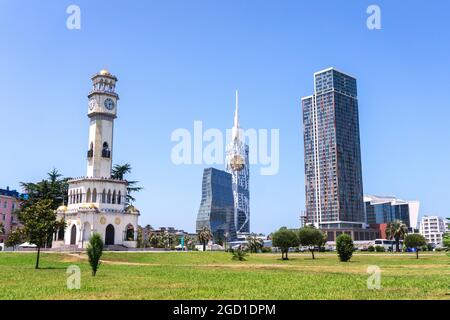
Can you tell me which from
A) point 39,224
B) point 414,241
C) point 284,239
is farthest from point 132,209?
point 414,241

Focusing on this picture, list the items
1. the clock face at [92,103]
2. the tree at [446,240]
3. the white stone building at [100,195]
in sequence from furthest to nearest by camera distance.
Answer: the clock face at [92,103], the white stone building at [100,195], the tree at [446,240]

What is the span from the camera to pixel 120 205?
277 feet

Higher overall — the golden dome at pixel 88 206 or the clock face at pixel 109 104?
the clock face at pixel 109 104

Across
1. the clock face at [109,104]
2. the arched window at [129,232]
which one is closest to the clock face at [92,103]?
the clock face at [109,104]

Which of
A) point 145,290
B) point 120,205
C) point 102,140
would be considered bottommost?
point 145,290

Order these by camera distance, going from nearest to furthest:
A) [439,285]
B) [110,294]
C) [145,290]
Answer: [110,294] < [145,290] < [439,285]

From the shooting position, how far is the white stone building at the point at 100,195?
80.4 metres

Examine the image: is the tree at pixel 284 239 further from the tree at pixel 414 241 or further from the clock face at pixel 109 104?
the clock face at pixel 109 104

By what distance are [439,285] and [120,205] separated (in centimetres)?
6660

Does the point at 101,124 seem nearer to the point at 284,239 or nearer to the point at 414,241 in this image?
the point at 284,239
